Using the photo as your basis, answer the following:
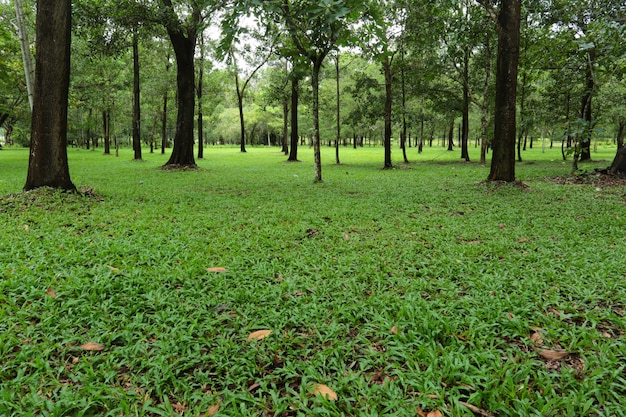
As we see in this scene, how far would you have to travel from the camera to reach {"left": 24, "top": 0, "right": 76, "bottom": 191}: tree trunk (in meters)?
6.00

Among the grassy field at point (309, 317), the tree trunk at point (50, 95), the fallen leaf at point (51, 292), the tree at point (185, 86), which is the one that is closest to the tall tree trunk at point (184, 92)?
the tree at point (185, 86)

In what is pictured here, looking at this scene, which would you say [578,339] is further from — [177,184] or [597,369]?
[177,184]

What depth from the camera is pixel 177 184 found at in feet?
31.7

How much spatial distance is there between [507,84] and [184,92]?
36.6 ft

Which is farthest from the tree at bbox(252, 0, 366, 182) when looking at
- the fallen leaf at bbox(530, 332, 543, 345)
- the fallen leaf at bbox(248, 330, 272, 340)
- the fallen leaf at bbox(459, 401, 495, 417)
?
the fallen leaf at bbox(459, 401, 495, 417)

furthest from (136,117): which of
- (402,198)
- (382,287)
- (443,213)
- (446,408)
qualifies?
(446,408)

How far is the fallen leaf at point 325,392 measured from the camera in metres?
1.81

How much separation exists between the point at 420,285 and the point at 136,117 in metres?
19.8

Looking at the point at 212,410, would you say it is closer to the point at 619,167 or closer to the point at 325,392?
the point at 325,392

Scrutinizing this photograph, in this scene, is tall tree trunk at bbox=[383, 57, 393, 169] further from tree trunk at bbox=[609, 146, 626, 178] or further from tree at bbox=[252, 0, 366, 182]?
tree trunk at bbox=[609, 146, 626, 178]

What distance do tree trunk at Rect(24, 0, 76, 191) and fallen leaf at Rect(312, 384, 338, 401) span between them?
6609mm

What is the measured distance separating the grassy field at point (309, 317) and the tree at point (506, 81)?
380cm

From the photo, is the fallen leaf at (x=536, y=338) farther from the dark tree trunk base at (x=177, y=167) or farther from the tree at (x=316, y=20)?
the dark tree trunk base at (x=177, y=167)

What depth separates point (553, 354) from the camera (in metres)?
2.17
